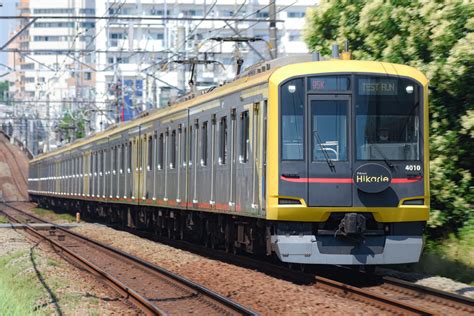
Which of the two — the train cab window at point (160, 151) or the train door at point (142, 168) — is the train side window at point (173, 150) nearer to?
the train cab window at point (160, 151)

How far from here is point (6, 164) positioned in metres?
91.0

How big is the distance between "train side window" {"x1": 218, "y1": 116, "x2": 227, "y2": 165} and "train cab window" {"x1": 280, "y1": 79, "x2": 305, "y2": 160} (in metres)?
3.30

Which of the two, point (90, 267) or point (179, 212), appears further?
point (179, 212)

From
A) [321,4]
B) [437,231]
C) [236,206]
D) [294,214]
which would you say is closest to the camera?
[294,214]

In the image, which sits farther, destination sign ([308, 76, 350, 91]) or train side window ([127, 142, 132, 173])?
train side window ([127, 142, 132, 173])

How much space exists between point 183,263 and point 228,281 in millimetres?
3449

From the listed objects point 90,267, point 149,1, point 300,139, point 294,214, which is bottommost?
point 90,267

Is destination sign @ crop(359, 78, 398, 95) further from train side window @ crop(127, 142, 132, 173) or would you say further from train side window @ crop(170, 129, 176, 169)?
train side window @ crop(127, 142, 132, 173)

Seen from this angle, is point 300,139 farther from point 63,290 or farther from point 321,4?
point 321,4

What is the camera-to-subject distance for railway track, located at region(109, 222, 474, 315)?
36.2 feet

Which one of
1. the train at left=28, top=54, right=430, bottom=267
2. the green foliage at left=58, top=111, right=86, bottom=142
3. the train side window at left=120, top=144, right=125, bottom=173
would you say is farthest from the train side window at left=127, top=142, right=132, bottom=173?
the green foliage at left=58, top=111, right=86, bottom=142

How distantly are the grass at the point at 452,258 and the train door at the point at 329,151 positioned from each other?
250cm

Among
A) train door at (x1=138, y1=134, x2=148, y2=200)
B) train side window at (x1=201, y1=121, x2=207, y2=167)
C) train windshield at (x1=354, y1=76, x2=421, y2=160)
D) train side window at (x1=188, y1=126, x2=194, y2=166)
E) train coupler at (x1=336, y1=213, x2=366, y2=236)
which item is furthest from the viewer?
train door at (x1=138, y1=134, x2=148, y2=200)

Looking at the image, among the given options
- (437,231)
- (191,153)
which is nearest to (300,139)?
(437,231)
